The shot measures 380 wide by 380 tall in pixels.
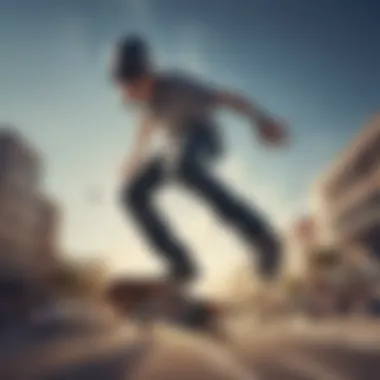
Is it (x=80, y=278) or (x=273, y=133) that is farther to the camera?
(x=273, y=133)

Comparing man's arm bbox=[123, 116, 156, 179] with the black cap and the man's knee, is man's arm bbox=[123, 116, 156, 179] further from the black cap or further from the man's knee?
the black cap

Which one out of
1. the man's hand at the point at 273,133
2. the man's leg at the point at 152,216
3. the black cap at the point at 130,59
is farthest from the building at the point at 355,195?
the black cap at the point at 130,59

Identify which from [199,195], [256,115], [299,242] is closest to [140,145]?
[199,195]

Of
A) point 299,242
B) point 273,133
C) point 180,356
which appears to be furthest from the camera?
point 273,133

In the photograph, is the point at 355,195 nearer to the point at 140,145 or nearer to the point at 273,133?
the point at 273,133

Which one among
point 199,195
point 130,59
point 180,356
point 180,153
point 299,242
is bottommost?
point 180,356

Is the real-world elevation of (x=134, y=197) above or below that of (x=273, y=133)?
below

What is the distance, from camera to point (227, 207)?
2143 mm

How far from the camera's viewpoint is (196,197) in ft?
7.04

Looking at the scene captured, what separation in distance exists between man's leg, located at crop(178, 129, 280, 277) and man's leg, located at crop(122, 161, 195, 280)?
0.10m

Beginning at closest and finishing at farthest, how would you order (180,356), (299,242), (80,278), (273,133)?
1. (180,356)
2. (80,278)
3. (299,242)
4. (273,133)

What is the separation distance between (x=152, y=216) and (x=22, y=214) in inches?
17.1

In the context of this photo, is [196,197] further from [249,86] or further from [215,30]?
[215,30]

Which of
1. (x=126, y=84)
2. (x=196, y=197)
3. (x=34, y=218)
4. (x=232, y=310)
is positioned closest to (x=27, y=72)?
(x=126, y=84)
